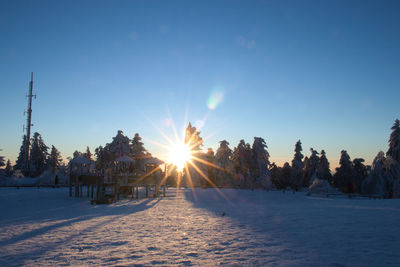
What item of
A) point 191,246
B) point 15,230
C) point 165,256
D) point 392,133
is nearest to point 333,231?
point 191,246

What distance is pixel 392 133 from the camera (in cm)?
4356

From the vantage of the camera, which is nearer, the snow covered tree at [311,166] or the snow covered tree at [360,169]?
the snow covered tree at [360,169]

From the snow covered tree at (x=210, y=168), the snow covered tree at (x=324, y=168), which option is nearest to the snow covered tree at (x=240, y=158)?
the snow covered tree at (x=210, y=168)

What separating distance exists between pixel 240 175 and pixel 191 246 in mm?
54423

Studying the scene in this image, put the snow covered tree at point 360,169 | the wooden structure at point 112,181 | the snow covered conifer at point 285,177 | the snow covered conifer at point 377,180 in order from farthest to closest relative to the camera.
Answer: the snow covered conifer at point 285,177
the snow covered tree at point 360,169
the snow covered conifer at point 377,180
the wooden structure at point 112,181

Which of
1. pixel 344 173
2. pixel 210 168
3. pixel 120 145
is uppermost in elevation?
pixel 120 145

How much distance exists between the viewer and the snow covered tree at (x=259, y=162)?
59906mm

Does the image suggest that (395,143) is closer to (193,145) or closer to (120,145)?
(193,145)

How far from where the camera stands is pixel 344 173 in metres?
54.3

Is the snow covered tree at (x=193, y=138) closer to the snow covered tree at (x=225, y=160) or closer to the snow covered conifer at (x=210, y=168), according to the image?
the snow covered conifer at (x=210, y=168)

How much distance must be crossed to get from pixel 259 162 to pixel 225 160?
9.50m

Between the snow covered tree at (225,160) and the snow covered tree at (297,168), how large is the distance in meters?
14.7

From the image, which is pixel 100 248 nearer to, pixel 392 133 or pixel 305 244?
pixel 305 244

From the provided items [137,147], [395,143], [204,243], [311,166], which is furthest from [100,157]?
[204,243]
